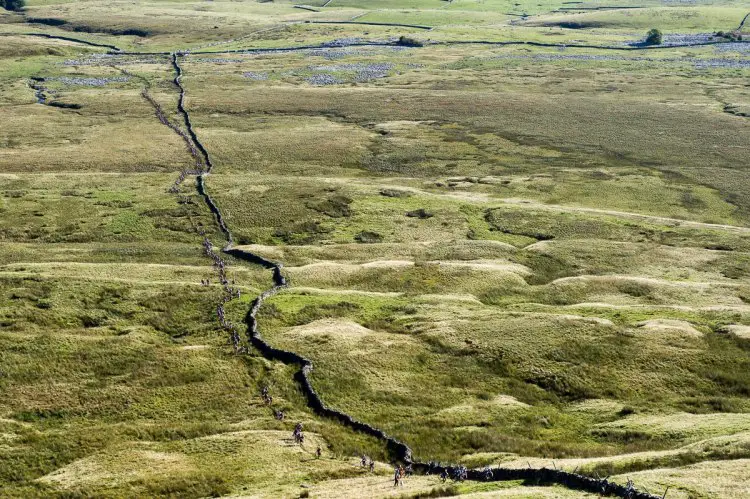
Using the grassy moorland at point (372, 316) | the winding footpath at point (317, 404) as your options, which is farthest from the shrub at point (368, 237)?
the winding footpath at point (317, 404)

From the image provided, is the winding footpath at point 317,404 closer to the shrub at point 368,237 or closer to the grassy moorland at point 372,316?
the grassy moorland at point 372,316

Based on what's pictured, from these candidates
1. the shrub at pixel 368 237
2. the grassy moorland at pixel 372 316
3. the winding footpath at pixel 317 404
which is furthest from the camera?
the shrub at pixel 368 237

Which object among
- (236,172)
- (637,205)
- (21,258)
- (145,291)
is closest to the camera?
(145,291)

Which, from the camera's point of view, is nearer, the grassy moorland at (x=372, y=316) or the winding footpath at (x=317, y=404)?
the winding footpath at (x=317, y=404)

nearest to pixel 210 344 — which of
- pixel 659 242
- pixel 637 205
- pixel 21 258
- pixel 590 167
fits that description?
pixel 21 258

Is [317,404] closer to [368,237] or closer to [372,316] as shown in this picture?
[372,316]

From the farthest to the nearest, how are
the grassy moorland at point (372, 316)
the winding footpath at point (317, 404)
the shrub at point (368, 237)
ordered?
the shrub at point (368, 237) → the grassy moorland at point (372, 316) → the winding footpath at point (317, 404)

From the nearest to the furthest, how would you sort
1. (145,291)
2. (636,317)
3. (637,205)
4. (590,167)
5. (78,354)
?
(78,354), (636,317), (145,291), (637,205), (590,167)

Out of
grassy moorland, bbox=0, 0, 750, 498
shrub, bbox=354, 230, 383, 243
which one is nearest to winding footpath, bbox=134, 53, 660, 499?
grassy moorland, bbox=0, 0, 750, 498

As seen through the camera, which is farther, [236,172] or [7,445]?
[236,172]

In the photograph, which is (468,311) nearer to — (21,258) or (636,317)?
(636,317)

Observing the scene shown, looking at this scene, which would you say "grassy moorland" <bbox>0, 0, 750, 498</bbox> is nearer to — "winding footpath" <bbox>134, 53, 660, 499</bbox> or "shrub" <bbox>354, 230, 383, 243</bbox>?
"winding footpath" <bbox>134, 53, 660, 499</bbox>
